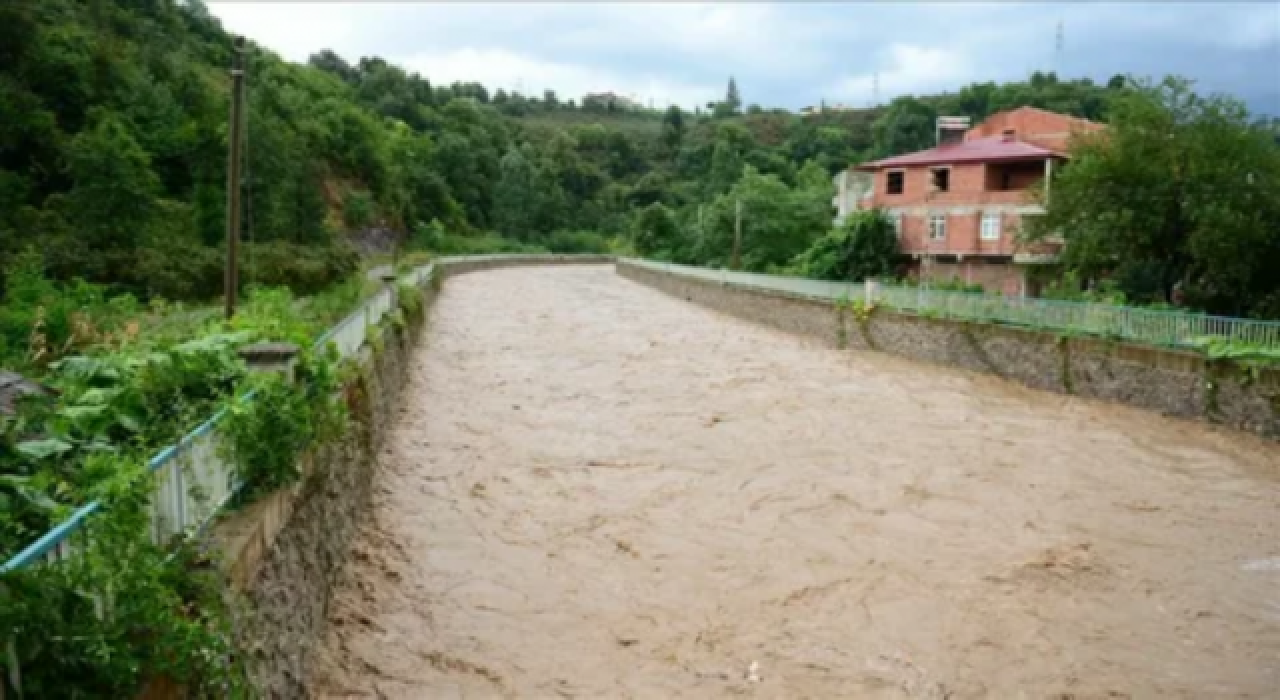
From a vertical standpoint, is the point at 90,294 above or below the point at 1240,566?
above

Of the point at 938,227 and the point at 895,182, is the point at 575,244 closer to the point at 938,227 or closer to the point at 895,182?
the point at 895,182

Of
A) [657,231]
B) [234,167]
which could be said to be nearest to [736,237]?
[657,231]

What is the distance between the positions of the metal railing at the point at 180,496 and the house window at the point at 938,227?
35.5m

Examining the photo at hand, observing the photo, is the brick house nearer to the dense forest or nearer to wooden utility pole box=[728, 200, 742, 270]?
the dense forest

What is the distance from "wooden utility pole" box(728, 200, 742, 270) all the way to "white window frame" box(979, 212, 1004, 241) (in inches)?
514

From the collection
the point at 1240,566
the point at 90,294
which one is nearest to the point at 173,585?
the point at 1240,566

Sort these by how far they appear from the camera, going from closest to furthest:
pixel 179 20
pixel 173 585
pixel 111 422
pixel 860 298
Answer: pixel 173 585 → pixel 111 422 → pixel 860 298 → pixel 179 20

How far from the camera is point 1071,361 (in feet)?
62.5

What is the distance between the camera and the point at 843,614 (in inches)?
334

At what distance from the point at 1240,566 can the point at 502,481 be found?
351 inches

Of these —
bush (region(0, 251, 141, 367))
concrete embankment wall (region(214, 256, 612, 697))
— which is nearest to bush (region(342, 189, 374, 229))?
bush (region(0, 251, 141, 367))

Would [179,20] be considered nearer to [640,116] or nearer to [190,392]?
[190,392]

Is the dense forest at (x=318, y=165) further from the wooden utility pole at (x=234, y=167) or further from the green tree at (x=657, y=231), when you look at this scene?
the wooden utility pole at (x=234, y=167)

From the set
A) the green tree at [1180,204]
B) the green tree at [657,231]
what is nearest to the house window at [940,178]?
the green tree at [1180,204]
